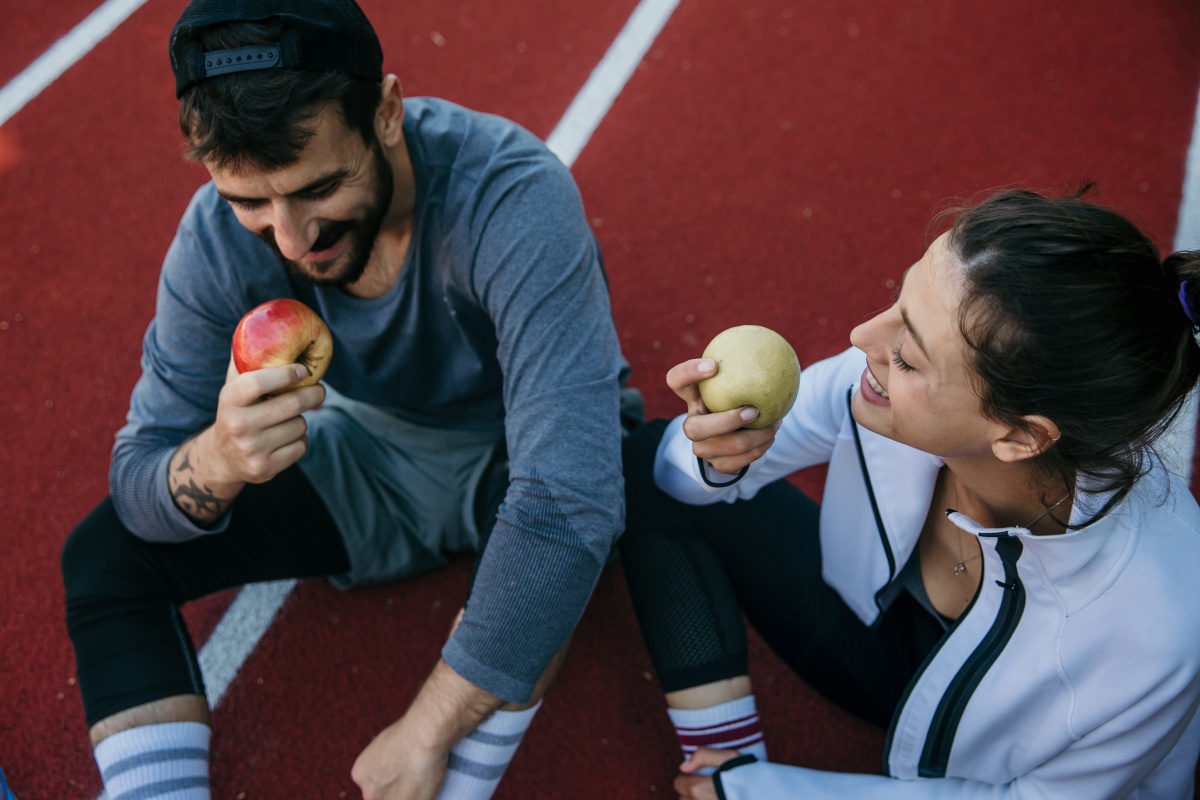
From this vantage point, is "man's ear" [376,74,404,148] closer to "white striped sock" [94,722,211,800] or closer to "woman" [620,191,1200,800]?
"woman" [620,191,1200,800]

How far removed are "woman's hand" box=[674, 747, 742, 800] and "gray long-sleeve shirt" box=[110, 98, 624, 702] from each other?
0.43 metres

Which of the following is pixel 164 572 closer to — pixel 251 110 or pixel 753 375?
pixel 251 110

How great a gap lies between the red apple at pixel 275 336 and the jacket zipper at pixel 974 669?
145 centimetres

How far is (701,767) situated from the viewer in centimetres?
206

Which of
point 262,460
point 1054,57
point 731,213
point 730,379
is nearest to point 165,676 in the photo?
point 262,460

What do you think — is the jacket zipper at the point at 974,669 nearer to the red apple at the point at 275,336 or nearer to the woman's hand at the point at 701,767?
the woman's hand at the point at 701,767

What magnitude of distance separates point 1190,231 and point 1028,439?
8.03 ft

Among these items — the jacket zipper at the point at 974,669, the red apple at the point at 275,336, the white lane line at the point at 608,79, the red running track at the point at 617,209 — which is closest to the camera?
the jacket zipper at the point at 974,669

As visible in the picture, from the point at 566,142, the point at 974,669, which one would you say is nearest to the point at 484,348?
the point at 974,669

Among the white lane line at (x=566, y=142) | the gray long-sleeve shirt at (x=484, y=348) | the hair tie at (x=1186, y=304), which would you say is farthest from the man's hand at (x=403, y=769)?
the hair tie at (x=1186, y=304)

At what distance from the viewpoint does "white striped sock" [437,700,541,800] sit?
6.54 ft

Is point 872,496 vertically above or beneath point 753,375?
beneath

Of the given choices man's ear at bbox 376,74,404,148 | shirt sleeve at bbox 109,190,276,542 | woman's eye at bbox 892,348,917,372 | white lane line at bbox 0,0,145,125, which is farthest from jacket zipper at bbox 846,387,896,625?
white lane line at bbox 0,0,145,125

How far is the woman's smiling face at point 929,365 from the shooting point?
5.05ft
